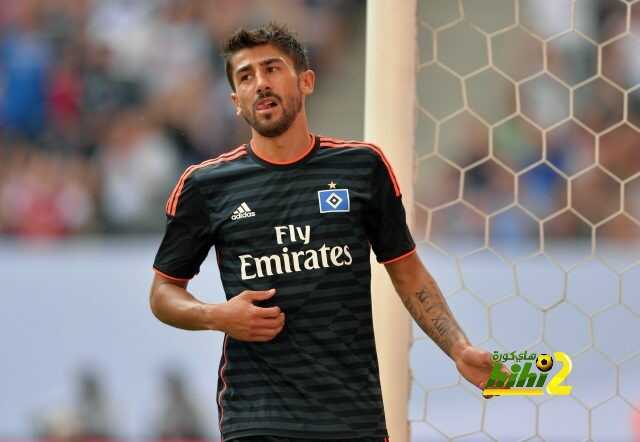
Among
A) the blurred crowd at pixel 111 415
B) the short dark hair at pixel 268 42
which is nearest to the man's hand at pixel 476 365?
the short dark hair at pixel 268 42

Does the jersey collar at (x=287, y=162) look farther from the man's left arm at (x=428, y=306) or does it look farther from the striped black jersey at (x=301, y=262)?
the man's left arm at (x=428, y=306)

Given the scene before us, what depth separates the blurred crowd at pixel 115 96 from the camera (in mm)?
7430

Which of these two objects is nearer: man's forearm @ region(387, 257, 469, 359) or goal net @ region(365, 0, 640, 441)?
man's forearm @ region(387, 257, 469, 359)

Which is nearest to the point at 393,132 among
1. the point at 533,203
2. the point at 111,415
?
the point at 533,203

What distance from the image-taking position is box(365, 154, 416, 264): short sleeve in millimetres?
2770

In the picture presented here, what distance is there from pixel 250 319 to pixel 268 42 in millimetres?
682

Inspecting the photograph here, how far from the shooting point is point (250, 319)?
252 centimetres

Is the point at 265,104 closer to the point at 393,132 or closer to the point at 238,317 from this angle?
the point at 238,317

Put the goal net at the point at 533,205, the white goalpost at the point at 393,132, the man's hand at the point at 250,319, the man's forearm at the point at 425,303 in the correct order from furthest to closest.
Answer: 1. the goal net at the point at 533,205
2. the white goalpost at the point at 393,132
3. the man's forearm at the point at 425,303
4. the man's hand at the point at 250,319

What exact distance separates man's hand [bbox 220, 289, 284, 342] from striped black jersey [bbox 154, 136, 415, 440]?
3.8 inches

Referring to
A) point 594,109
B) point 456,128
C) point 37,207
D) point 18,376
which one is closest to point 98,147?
point 37,207

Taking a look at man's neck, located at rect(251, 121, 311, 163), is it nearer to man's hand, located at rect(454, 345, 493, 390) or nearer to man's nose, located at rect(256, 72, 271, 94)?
man's nose, located at rect(256, 72, 271, 94)

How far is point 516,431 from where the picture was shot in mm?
5422

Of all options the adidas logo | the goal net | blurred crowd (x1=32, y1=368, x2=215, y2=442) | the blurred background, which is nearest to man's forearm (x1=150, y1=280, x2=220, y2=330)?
the adidas logo
